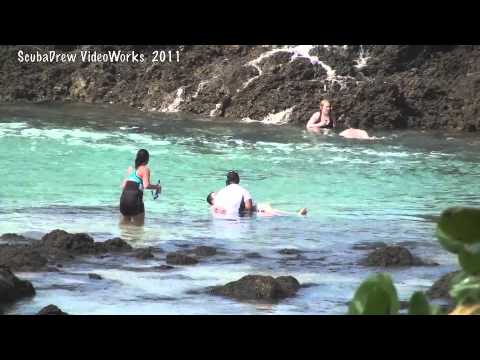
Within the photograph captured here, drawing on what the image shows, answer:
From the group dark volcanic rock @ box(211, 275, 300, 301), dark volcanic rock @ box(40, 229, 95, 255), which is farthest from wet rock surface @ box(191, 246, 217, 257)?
dark volcanic rock @ box(211, 275, 300, 301)

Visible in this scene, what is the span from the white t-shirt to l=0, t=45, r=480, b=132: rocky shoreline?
373 inches

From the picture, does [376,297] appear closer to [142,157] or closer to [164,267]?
[164,267]

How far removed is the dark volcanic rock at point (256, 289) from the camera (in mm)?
8039

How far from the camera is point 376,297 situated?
91cm

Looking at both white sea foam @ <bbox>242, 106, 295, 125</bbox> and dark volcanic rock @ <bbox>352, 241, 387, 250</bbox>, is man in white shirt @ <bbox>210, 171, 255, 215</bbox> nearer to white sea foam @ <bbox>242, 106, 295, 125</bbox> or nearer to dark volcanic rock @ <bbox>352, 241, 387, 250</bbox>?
dark volcanic rock @ <bbox>352, 241, 387, 250</bbox>

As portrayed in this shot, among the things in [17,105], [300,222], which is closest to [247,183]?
A: [300,222]

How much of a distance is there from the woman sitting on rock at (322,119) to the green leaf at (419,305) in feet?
65.2

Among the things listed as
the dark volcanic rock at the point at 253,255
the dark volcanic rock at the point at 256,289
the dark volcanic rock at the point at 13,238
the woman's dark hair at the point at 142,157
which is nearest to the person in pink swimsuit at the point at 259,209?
the woman's dark hair at the point at 142,157

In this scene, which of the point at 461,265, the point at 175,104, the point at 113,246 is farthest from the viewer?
the point at 175,104

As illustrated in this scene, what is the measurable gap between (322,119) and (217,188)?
5.62 m

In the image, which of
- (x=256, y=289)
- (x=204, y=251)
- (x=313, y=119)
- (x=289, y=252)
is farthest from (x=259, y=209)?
(x=313, y=119)

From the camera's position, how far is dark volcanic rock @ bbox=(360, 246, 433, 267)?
9.83 meters

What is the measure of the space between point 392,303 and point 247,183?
50.0 feet

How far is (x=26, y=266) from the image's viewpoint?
8.95 meters
